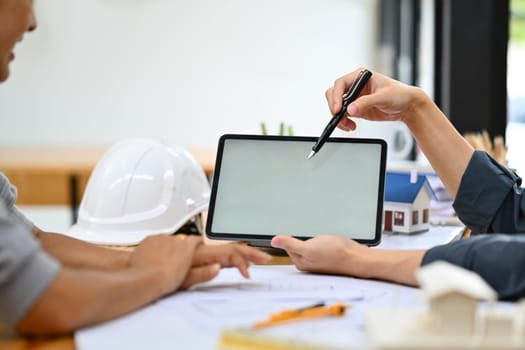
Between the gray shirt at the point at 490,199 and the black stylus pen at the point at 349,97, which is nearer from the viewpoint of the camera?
the gray shirt at the point at 490,199

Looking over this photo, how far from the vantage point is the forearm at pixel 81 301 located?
86 cm

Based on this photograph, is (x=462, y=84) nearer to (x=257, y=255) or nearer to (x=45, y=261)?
(x=257, y=255)

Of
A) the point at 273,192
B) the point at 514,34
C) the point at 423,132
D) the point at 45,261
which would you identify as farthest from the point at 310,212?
the point at 514,34

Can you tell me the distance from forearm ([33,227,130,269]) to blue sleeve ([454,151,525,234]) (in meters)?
0.63

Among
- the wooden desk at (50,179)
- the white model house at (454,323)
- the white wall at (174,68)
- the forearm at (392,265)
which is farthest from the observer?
the white wall at (174,68)

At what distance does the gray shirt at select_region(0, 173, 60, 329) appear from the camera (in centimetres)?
82

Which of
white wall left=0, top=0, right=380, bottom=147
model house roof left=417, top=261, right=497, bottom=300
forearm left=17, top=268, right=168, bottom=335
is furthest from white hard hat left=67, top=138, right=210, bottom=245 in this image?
white wall left=0, top=0, right=380, bottom=147

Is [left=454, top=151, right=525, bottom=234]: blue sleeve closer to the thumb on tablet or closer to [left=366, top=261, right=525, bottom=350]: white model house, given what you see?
the thumb on tablet

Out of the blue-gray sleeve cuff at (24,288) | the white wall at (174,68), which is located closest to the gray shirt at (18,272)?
the blue-gray sleeve cuff at (24,288)

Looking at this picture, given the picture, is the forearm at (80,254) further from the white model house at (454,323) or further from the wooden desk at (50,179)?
the wooden desk at (50,179)

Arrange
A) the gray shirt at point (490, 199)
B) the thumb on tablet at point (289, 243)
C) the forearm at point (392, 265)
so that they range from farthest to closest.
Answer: the gray shirt at point (490, 199) → the thumb on tablet at point (289, 243) → the forearm at point (392, 265)

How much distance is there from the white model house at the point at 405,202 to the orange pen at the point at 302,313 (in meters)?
0.83

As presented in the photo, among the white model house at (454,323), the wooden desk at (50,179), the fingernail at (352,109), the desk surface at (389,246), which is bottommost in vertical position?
the wooden desk at (50,179)

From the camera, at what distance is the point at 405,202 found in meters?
1.78
